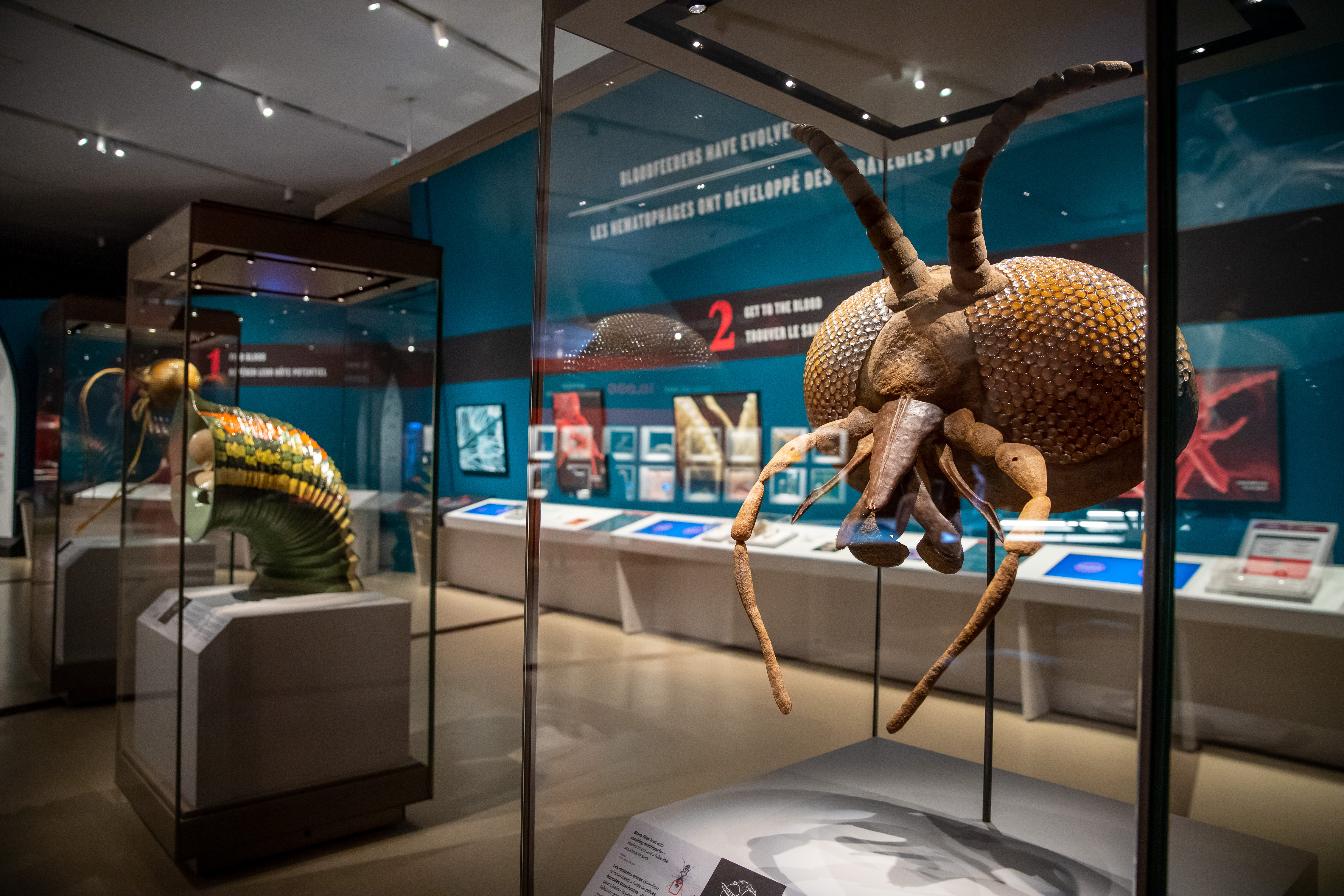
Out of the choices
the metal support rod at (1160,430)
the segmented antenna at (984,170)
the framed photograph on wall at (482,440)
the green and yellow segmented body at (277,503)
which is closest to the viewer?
the metal support rod at (1160,430)

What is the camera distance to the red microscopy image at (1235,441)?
69cm

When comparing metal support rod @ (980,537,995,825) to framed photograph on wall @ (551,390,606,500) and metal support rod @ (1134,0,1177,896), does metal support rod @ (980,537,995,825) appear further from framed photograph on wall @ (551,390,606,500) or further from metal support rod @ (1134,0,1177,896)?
framed photograph on wall @ (551,390,606,500)

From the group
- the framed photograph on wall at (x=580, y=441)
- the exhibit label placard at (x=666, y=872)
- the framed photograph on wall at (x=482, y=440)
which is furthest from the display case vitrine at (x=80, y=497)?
the exhibit label placard at (x=666, y=872)

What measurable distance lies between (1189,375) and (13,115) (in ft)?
9.26

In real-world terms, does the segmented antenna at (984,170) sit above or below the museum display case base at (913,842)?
above

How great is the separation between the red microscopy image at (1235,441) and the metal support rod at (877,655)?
61cm

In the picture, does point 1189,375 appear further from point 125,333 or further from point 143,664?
point 125,333

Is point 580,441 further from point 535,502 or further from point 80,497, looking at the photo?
point 80,497

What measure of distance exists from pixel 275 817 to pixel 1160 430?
7.81ft

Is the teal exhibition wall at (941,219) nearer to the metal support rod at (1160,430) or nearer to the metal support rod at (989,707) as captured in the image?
the metal support rod at (1160,430)

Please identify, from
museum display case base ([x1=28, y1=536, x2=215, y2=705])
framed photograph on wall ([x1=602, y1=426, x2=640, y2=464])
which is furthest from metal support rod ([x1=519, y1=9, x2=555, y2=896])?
museum display case base ([x1=28, y1=536, x2=215, y2=705])

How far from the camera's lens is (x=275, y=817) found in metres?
2.23

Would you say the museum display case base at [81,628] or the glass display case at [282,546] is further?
the museum display case base at [81,628]

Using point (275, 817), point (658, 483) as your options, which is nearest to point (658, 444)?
point (658, 483)
